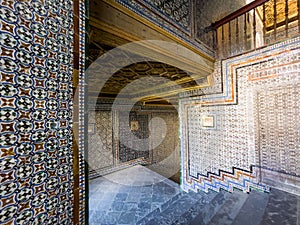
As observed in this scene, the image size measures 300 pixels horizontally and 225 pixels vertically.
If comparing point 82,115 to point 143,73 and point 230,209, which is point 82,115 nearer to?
point 143,73

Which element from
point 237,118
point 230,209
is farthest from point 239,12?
point 230,209

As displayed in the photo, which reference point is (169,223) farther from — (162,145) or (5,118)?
(162,145)

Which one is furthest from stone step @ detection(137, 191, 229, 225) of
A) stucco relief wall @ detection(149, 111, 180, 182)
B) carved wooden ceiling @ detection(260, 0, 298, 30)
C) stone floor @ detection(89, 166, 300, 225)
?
carved wooden ceiling @ detection(260, 0, 298, 30)

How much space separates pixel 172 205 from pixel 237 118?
2278 mm

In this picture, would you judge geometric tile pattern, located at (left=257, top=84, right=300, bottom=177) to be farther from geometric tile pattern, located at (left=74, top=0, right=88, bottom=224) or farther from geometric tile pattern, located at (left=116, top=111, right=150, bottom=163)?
geometric tile pattern, located at (left=116, top=111, right=150, bottom=163)

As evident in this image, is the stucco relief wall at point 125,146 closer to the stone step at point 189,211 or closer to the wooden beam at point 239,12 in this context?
the stone step at point 189,211

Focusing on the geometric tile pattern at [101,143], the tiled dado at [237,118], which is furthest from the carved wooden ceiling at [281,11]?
the geometric tile pattern at [101,143]

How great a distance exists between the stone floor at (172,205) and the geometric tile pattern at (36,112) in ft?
7.01

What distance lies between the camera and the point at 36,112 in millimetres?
679

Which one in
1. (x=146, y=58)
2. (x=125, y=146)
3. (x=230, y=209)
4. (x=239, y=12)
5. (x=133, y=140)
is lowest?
(x=230, y=209)

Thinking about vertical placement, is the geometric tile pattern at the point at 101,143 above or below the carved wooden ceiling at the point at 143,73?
below

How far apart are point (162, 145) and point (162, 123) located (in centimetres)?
110

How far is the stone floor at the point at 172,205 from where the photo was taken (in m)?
1.80

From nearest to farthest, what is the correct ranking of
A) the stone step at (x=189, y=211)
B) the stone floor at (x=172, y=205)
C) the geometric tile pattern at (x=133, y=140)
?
1. the stone floor at (x=172, y=205)
2. the stone step at (x=189, y=211)
3. the geometric tile pattern at (x=133, y=140)
